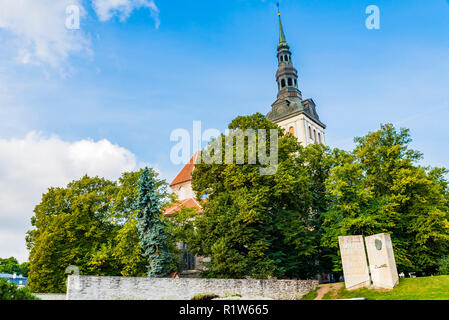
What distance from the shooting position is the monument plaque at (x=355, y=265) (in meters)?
19.3

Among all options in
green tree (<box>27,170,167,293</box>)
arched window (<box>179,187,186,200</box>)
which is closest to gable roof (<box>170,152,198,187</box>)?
arched window (<box>179,187,186,200</box>)

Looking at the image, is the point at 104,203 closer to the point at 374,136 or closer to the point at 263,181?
the point at 263,181

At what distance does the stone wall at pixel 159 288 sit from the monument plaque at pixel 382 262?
5.19 metres

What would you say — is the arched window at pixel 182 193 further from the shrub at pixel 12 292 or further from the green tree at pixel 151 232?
the shrub at pixel 12 292

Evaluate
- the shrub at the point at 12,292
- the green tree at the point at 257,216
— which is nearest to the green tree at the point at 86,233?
the green tree at the point at 257,216

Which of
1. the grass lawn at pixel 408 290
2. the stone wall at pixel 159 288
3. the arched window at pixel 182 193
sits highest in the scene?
the arched window at pixel 182 193

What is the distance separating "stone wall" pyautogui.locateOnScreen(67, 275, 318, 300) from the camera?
1326 cm

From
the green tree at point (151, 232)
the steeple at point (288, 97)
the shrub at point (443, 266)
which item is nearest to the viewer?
the shrub at point (443, 266)

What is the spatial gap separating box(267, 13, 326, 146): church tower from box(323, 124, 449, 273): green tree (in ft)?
65.3

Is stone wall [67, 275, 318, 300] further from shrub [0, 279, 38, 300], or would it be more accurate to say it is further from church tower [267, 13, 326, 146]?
church tower [267, 13, 326, 146]

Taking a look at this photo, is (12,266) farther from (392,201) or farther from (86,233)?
(392,201)

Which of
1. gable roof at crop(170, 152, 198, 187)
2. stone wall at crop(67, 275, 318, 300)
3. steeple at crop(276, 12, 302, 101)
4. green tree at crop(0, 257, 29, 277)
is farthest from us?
green tree at crop(0, 257, 29, 277)

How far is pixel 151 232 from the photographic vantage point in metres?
22.1

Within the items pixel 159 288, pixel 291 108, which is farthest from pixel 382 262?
pixel 291 108
